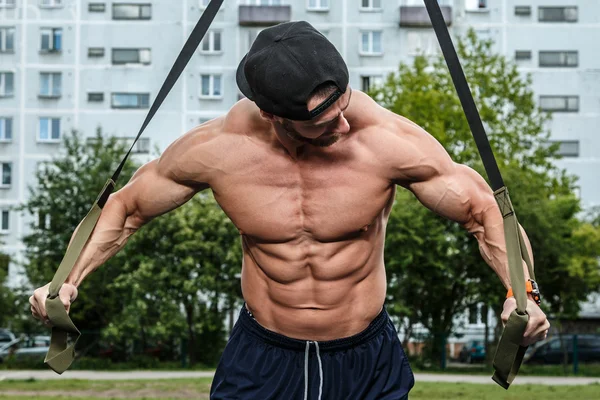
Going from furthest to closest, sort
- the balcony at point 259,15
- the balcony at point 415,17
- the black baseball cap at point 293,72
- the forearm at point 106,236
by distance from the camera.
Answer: the balcony at point 259,15
the balcony at point 415,17
the forearm at point 106,236
the black baseball cap at point 293,72

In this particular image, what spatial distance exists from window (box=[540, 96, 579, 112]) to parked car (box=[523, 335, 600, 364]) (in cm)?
2689

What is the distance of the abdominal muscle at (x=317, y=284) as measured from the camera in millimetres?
4648

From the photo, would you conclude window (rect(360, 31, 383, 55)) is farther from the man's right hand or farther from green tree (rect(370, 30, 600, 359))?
the man's right hand

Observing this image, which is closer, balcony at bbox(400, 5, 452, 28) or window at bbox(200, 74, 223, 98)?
balcony at bbox(400, 5, 452, 28)

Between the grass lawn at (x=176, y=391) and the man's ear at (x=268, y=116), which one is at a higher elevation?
the man's ear at (x=268, y=116)

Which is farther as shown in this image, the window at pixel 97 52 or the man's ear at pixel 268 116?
the window at pixel 97 52

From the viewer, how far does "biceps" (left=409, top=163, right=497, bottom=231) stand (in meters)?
4.50

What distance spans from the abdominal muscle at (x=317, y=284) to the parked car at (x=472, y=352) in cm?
2182

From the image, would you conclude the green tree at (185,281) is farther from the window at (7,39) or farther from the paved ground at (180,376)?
the window at (7,39)

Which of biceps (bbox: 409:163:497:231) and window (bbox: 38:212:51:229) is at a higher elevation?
biceps (bbox: 409:163:497:231)

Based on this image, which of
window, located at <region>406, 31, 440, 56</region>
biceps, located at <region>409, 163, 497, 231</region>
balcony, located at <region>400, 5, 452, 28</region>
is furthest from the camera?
window, located at <region>406, 31, 440, 56</region>

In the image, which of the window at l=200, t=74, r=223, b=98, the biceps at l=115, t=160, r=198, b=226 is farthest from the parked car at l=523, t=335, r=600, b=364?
the window at l=200, t=74, r=223, b=98

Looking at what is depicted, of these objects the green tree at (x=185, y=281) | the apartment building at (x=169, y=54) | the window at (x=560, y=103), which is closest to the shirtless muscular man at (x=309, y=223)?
the green tree at (x=185, y=281)

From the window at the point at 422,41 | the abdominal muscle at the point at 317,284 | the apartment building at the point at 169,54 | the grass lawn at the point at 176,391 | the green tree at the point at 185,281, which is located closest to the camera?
the abdominal muscle at the point at 317,284
